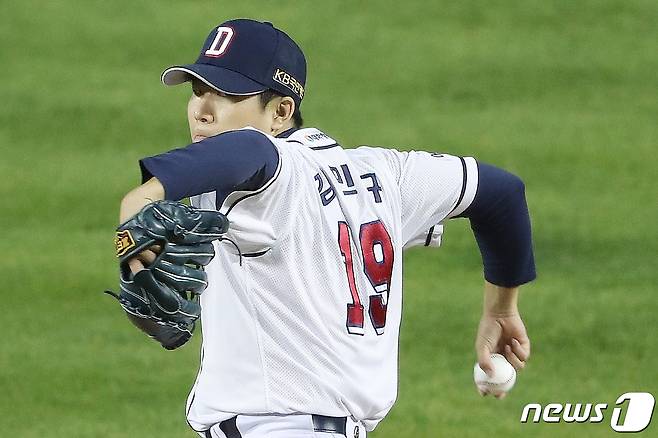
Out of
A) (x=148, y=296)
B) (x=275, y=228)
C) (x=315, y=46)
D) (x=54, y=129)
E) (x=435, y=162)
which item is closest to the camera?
(x=148, y=296)

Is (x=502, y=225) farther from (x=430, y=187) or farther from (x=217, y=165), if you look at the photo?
(x=217, y=165)

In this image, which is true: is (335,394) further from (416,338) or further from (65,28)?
(65,28)

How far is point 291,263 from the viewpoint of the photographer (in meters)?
3.68

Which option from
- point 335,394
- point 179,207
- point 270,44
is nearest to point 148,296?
point 179,207

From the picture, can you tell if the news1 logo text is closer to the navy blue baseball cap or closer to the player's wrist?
the player's wrist

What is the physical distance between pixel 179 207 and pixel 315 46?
33.7 feet

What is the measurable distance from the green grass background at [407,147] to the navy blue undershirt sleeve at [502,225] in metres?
2.78

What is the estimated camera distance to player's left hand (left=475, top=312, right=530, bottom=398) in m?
4.57

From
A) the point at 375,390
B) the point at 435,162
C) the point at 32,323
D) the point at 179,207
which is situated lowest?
the point at 32,323

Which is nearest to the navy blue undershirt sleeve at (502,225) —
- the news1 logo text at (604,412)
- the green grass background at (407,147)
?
the green grass background at (407,147)

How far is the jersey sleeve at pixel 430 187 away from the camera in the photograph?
417 cm

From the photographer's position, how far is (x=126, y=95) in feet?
40.4

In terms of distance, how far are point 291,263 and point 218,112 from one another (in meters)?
0.50

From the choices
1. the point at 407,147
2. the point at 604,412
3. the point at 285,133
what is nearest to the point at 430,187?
the point at 285,133
